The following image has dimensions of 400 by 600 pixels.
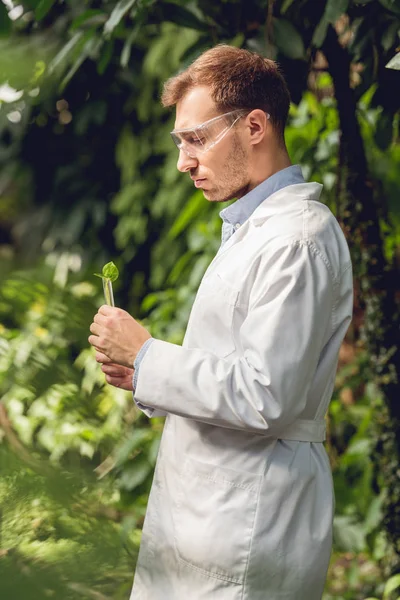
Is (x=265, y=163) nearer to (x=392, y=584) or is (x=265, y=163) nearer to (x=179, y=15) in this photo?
(x=179, y=15)

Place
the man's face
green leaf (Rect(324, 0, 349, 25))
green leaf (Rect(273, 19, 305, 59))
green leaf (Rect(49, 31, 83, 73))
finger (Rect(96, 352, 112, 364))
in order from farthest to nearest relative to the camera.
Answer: green leaf (Rect(273, 19, 305, 59)) < green leaf (Rect(49, 31, 83, 73)) < green leaf (Rect(324, 0, 349, 25)) < the man's face < finger (Rect(96, 352, 112, 364))

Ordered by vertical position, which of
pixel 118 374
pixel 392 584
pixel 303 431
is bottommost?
pixel 392 584

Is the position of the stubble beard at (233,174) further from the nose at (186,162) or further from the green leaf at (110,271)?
the green leaf at (110,271)

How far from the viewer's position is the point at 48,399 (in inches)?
15.9

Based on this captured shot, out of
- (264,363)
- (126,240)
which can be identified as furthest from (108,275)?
(126,240)

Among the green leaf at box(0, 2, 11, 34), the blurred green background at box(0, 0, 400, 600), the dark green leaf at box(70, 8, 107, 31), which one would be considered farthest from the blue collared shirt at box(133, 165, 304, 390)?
the green leaf at box(0, 2, 11, 34)

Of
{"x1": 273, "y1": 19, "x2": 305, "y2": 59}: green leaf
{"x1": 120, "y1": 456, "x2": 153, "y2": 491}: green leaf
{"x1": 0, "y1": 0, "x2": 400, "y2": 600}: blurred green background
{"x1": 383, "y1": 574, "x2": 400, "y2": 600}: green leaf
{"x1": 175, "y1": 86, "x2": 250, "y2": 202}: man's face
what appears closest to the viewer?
{"x1": 0, "y1": 0, "x2": 400, "y2": 600}: blurred green background

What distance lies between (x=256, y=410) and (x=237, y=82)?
1.91 ft

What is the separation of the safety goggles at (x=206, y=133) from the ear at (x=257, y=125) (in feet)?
0.06

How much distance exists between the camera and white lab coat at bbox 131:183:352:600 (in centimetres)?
123

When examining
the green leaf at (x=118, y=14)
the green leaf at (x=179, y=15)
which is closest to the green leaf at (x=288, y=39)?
the green leaf at (x=179, y=15)

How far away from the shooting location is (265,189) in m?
1.45

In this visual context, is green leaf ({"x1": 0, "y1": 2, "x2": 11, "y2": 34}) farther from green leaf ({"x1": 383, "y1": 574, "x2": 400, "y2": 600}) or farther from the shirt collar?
green leaf ({"x1": 383, "y1": 574, "x2": 400, "y2": 600})

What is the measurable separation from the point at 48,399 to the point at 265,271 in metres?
0.91
